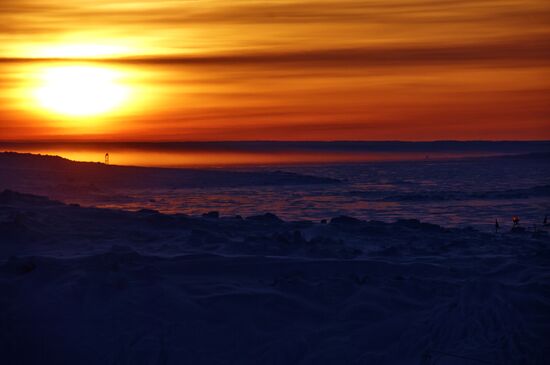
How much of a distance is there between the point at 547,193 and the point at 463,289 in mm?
16441

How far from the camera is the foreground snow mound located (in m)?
6.45

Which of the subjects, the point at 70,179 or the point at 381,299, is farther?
the point at 70,179

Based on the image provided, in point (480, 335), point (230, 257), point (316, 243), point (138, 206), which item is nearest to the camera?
point (480, 335)

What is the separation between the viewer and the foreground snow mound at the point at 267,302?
6.45 meters

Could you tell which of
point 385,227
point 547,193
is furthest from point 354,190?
point 385,227

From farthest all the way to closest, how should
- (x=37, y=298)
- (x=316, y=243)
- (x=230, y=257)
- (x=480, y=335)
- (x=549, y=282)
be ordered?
1. (x=316, y=243)
2. (x=230, y=257)
3. (x=549, y=282)
4. (x=37, y=298)
5. (x=480, y=335)

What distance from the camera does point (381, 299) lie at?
24.2ft

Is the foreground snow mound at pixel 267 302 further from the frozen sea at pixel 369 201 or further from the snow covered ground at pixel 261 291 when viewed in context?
the frozen sea at pixel 369 201

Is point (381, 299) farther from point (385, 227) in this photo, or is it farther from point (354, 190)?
point (354, 190)

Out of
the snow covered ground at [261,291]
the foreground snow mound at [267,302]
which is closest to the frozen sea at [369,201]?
the snow covered ground at [261,291]

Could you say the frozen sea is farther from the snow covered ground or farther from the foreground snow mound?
the foreground snow mound

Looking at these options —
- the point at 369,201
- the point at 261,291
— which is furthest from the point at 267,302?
the point at 369,201

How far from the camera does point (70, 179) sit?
26.5 meters

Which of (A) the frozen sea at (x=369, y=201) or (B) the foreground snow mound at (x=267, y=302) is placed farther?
(A) the frozen sea at (x=369, y=201)
